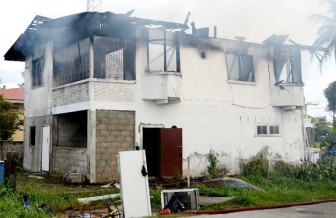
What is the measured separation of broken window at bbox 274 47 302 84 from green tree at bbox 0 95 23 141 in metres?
14.0

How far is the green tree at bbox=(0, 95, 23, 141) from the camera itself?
22.3m

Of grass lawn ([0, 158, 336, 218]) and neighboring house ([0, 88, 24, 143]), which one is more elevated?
neighboring house ([0, 88, 24, 143])

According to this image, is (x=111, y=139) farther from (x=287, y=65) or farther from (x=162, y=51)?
(x=287, y=65)

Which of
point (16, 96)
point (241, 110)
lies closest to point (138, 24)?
point (241, 110)

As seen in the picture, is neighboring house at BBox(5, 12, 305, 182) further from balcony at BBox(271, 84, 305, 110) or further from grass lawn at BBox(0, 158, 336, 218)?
grass lawn at BBox(0, 158, 336, 218)

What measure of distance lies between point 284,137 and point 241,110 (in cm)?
266

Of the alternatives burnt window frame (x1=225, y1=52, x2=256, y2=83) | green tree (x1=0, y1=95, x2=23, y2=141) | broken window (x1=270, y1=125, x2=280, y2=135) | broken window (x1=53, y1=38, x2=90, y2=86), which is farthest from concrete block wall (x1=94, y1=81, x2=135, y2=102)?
green tree (x1=0, y1=95, x2=23, y2=141)

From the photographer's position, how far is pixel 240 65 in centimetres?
1802

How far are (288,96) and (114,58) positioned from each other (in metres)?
7.90

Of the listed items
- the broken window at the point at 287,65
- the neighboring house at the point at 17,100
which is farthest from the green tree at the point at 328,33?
the neighboring house at the point at 17,100

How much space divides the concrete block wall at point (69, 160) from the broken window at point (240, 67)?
23.1 ft

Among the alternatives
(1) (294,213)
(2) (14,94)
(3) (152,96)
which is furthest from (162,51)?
(2) (14,94)

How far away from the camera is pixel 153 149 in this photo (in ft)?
52.0

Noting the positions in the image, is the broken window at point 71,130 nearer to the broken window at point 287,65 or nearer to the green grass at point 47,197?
the green grass at point 47,197
